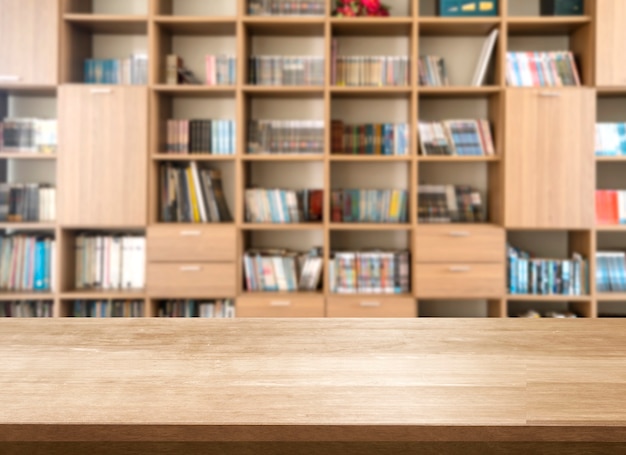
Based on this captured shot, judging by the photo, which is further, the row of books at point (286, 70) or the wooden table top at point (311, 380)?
the row of books at point (286, 70)

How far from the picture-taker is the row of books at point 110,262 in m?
3.86

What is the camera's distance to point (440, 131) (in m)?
3.88

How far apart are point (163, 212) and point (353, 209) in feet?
3.63

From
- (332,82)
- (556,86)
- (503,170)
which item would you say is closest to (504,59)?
(556,86)

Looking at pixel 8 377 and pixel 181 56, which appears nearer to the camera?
pixel 8 377

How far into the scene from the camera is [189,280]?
3.75 m

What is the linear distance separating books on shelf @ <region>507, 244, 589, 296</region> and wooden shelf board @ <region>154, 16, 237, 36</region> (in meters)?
2.08

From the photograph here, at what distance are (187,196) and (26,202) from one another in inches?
36.4

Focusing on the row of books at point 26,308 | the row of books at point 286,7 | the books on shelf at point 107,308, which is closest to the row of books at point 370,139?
the row of books at point 286,7

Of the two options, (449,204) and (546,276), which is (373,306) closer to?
(449,204)

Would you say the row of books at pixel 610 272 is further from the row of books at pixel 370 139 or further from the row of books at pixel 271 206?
the row of books at pixel 271 206

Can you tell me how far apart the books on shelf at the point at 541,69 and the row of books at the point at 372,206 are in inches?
35.9

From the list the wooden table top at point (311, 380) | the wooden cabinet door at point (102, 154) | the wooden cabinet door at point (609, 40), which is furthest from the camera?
the wooden cabinet door at point (102, 154)

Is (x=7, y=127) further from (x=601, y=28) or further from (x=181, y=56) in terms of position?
A: (x=601, y=28)
